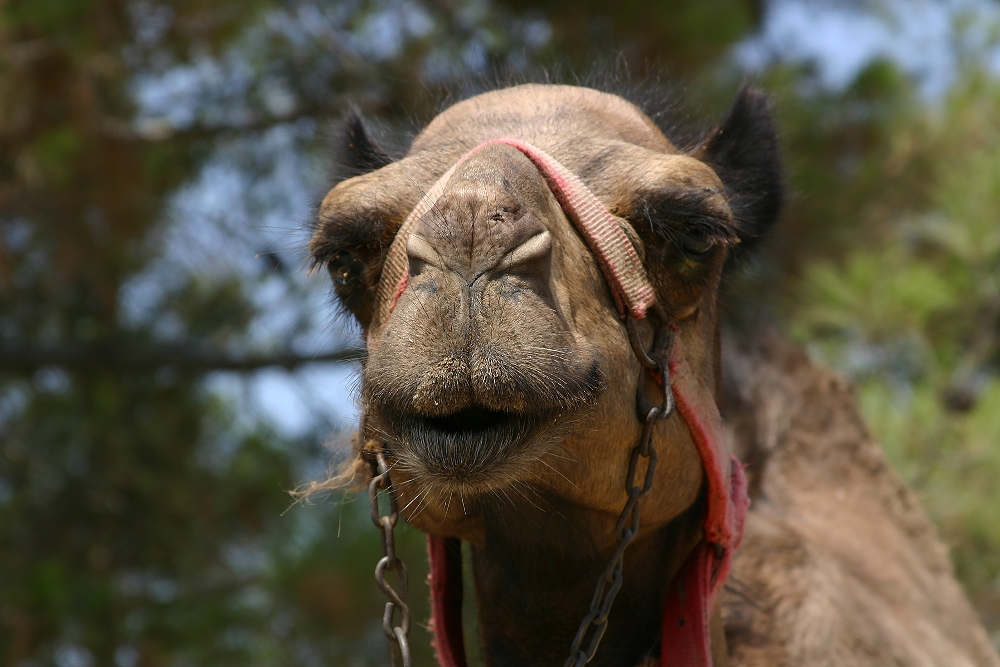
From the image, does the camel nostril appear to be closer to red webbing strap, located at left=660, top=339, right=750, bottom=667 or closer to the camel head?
the camel head

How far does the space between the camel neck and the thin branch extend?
4.61m

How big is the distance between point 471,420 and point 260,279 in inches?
218

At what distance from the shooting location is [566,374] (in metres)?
1.86

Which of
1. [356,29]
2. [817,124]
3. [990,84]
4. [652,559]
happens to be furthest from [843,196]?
[652,559]

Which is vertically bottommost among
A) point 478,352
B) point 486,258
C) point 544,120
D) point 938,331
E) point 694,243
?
point 478,352

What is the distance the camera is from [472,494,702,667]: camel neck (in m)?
2.23

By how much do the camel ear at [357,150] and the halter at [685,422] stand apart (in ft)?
2.20

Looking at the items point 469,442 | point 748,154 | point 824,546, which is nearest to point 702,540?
point 469,442

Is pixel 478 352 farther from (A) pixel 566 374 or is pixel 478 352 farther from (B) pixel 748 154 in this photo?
(B) pixel 748 154

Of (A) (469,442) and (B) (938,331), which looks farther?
Result: (B) (938,331)

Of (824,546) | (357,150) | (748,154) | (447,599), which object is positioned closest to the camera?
(447,599)

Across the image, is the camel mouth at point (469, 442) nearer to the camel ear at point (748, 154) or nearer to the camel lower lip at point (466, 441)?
the camel lower lip at point (466, 441)

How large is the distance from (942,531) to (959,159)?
104 inches

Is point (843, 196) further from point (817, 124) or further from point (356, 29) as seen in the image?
point (356, 29)
